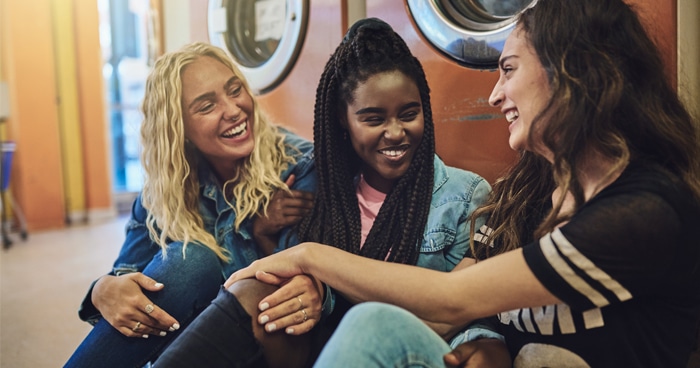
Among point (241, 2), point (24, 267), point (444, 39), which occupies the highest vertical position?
point (241, 2)

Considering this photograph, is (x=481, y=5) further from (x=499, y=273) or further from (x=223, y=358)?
(x=223, y=358)

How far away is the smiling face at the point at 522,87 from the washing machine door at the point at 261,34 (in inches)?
38.1

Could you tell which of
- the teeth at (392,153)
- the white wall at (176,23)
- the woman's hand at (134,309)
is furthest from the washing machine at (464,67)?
the white wall at (176,23)

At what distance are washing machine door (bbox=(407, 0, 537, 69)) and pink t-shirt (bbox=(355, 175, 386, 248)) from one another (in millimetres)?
392

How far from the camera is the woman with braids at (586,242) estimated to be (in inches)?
32.7

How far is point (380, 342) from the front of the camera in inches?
34.1

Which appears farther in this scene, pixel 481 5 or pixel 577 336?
pixel 481 5

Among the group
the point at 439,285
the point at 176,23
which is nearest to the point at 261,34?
the point at 176,23

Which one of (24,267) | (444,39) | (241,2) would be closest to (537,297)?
(444,39)

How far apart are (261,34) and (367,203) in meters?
1.04

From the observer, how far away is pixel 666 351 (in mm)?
901

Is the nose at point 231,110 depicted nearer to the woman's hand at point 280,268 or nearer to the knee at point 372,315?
the woman's hand at point 280,268

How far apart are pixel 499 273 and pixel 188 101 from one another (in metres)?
0.96

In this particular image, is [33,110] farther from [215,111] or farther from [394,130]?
[394,130]
